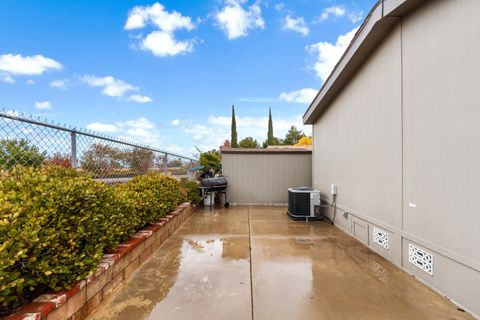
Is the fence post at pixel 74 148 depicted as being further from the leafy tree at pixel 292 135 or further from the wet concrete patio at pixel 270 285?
the leafy tree at pixel 292 135

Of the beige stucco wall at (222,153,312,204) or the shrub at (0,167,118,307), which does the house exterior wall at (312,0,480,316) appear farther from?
the beige stucco wall at (222,153,312,204)

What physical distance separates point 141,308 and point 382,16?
4.47 m

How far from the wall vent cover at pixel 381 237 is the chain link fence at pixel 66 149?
14.0ft

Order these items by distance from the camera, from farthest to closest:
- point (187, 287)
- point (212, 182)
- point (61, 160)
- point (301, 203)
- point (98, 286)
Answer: point (212, 182) < point (301, 203) < point (61, 160) < point (187, 287) < point (98, 286)

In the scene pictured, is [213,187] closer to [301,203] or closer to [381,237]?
[301,203]

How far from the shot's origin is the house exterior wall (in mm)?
2227

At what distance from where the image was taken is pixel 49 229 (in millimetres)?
1828

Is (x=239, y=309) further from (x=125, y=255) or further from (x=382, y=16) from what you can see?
(x=382, y=16)

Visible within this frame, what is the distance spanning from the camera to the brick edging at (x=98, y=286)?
5.49 feet

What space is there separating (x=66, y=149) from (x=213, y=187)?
Answer: 4.97 m

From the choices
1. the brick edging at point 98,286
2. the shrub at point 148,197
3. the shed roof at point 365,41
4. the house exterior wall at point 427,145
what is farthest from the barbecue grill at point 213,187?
the house exterior wall at point 427,145

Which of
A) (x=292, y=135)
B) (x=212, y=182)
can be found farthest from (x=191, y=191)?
(x=292, y=135)

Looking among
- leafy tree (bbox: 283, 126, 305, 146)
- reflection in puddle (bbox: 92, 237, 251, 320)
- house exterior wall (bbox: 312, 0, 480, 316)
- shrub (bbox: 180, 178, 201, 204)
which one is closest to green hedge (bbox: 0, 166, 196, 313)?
reflection in puddle (bbox: 92, 237, 251, 320)

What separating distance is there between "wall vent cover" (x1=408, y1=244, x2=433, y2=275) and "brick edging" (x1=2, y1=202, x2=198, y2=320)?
11.2ft
